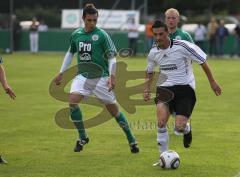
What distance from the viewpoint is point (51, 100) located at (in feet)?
62.0

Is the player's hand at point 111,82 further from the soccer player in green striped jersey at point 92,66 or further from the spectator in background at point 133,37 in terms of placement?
the spectator in background at point 133,37

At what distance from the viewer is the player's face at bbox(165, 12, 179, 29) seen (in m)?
12.3

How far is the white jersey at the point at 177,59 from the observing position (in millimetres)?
9969

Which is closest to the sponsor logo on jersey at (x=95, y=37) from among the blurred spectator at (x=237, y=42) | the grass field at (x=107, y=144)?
the grass field at (x=107, y=144)

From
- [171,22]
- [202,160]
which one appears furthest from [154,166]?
[171,22]

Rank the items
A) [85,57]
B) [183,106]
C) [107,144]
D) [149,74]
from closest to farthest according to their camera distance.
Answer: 1. [183,106]
2. [149,74]
3. [85,57]
4. [107,144]

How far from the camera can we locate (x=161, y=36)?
31.9ft

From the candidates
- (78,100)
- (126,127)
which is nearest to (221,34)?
(126,127)

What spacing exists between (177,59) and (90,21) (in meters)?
1.71

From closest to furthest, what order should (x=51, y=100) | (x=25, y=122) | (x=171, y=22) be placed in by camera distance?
(x=171, y=22), (x=25, y=122), (x=51, y=100)

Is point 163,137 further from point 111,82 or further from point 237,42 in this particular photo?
point 237,42

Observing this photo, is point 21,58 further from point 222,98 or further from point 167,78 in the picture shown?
point 167,78

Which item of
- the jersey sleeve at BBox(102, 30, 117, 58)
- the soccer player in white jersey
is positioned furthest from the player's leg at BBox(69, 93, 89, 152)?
the soccer player in white jersey

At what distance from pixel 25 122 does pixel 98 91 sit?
12.8 feet
